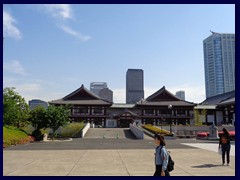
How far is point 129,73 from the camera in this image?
592 feet

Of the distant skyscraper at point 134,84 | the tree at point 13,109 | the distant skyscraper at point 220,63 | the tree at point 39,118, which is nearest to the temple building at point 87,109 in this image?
the tree at point 13,109

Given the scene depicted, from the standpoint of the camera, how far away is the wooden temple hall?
5625 centimetres

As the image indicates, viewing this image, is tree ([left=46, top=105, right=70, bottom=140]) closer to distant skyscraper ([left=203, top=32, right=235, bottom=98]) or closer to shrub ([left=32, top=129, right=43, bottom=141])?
shrub ([left=32, top=129, right=43, bottom=141])

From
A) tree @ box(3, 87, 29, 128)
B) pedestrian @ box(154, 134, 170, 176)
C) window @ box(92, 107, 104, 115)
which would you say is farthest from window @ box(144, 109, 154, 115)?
pedestrian @ box(154, 134, 170, 176)

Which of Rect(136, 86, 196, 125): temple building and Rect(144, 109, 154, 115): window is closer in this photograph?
Rect(136, 86, 196, 125): temple building

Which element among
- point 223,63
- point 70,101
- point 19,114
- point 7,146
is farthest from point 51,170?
point 223,63

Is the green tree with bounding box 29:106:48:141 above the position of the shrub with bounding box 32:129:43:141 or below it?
above

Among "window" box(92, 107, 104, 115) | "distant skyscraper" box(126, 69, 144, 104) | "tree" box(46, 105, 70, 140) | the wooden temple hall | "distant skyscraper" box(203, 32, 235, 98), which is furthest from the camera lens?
"distant skyscraper" box(126, 69, 144, 104)

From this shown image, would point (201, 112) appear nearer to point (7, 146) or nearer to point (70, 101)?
point (70, 101)

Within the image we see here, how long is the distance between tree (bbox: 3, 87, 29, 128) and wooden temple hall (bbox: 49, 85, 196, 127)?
766 inches

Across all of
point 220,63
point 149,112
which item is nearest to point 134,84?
point 220,63

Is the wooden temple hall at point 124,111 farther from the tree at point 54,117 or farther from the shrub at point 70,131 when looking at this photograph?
the tree at point 54,117

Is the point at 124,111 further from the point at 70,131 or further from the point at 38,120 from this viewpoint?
the point at 38,120

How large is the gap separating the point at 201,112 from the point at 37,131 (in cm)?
4080
